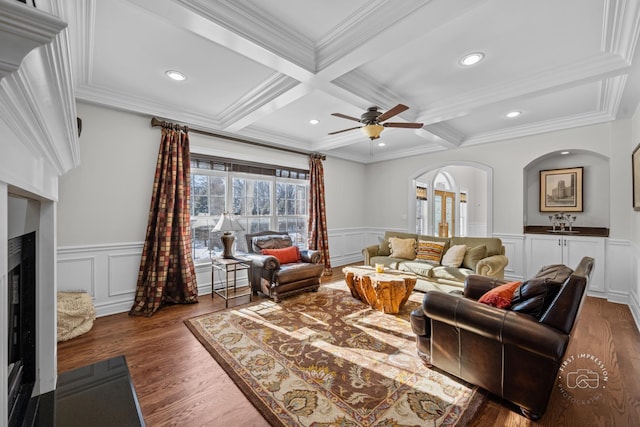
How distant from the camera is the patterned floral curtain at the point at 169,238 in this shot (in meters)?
3.54

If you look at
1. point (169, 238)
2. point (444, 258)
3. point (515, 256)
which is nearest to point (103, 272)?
point (169, 238)

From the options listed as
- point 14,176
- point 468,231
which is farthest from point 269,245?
point 468,231

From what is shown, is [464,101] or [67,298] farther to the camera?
[464,101]

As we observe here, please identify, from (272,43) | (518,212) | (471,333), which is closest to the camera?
(471,333)

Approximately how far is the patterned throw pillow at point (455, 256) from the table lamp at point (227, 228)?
3.09 m

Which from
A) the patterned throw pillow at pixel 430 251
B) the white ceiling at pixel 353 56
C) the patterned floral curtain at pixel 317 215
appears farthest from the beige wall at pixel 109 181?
the patterned throw pillow at pixel 430 251

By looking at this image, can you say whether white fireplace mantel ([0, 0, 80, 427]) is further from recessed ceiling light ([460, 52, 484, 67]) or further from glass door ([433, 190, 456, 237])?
glass door ([433, 190, 456, 237])

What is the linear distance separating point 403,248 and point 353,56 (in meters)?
3.35

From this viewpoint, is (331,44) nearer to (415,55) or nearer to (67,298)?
(415,55)

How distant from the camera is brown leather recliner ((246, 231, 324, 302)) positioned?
3.80 m

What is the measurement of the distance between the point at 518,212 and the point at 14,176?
227 inches

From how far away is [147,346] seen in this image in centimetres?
262

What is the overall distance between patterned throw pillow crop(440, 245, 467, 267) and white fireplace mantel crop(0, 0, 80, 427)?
14.3ft

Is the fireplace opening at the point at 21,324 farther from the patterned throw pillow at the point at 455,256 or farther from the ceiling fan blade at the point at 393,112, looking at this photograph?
the patterned throw pillow at the point at 455,256
